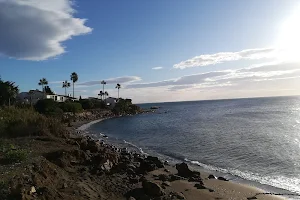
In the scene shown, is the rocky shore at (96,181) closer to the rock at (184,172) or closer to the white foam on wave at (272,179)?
the rock at (184,172)

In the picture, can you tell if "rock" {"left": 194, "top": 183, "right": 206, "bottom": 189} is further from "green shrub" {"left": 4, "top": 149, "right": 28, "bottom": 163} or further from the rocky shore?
"green shrub" {"left": 4, "top": 149, "right": 28, "bottom": 163}

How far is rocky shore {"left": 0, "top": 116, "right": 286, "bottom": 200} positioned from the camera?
388 inches

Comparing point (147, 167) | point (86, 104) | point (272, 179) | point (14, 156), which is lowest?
point (272, 179)

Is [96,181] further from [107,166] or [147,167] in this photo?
[147,167]

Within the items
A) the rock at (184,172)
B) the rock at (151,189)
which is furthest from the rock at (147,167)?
the rock at (151,189)

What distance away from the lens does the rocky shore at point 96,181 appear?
9.87 metres

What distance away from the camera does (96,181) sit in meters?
13.5

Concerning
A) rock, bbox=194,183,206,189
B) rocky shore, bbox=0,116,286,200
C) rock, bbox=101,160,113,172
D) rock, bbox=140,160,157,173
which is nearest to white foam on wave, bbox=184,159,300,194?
rocky shore, bbox=0,116,286,200

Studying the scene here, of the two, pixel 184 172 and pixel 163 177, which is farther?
pixel 184 172

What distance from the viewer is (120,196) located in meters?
12.5

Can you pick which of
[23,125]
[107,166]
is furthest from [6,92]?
[107,166]

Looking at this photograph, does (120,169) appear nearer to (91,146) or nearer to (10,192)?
(91,146)

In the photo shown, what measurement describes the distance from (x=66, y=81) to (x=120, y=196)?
119348mm

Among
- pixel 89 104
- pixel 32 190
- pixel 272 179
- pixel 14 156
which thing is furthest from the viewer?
pixel 89 104
